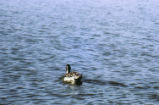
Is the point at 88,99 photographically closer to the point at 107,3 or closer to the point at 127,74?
the point at 127,74

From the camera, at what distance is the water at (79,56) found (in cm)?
2025

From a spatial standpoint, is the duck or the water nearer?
the water

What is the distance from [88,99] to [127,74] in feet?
19.0

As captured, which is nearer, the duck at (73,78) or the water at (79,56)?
the water at (79,56)

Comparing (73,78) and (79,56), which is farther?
(79,56)

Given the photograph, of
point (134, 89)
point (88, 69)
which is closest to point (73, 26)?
point (88, 69)

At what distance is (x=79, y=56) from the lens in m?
28.9

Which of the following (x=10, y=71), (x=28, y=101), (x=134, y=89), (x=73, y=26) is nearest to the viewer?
(x=28, y=101)

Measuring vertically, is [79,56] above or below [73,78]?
above

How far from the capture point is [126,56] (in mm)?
29828

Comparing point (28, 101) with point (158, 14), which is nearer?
point (28, 101)

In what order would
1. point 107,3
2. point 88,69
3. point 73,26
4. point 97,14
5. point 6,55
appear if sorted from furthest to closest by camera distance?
point 107,3 < point 97,14 < point 73,26 < point 6,55 < point 88,69

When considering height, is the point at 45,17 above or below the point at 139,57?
above

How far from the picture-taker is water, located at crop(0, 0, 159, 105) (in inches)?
A: 797
